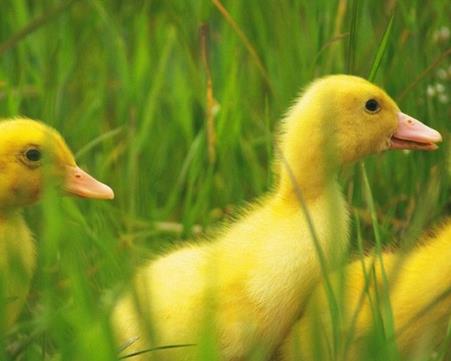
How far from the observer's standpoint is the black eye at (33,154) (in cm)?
337

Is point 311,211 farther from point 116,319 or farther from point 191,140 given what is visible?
point 191,140

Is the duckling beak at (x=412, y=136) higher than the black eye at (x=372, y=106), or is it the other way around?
the black eye at (x=372, y=106)

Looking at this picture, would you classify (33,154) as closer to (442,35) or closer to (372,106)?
(372,106)

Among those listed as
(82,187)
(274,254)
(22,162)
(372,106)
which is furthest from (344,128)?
(22,162)

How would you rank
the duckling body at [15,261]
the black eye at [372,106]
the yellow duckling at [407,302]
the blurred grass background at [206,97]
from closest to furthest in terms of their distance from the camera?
the duckling body at [15,261] → the yellow duckling at [407,302] → the black eye at [372,106] → the blurred grass background at [206,97]

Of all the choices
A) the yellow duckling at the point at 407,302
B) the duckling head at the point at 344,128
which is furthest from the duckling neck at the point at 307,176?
the yellow duckling at the point at 407,302

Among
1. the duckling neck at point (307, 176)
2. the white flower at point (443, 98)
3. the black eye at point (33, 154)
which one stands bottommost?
the white flower at point (443, 98)

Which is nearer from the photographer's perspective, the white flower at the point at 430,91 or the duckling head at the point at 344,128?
the duckling head at the point at 344,128

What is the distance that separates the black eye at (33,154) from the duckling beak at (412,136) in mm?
812

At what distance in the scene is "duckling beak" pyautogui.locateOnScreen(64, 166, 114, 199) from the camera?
3.46m

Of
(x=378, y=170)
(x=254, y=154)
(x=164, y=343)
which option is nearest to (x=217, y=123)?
(x=254, y=154)

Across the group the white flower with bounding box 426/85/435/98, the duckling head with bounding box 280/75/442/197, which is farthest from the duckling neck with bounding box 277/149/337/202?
the white flower with bounding box 426/85/435/98

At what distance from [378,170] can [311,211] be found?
705mm

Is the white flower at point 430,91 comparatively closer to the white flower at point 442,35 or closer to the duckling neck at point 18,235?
the white flower at point 442,35
